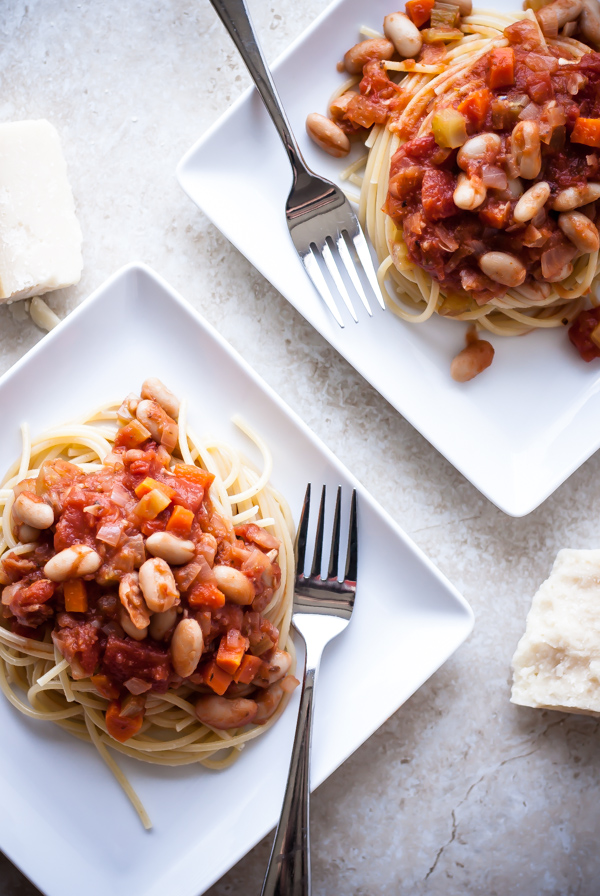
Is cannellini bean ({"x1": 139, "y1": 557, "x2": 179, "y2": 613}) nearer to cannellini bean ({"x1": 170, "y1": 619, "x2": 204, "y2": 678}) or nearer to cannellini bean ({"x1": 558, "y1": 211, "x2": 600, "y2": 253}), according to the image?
cannellini bean ({"x1": 170, "y1": 619, "x2": 204, "y2": 678})

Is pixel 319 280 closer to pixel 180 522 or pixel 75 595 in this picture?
pixel 180 522

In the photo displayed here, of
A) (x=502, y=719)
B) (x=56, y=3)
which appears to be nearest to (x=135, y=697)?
(x=502, y=719)

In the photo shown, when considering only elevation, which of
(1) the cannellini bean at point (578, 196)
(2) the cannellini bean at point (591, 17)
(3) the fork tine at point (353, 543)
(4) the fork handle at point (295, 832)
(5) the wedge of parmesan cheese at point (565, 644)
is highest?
(2) the cannellini bean at point (591, 17)

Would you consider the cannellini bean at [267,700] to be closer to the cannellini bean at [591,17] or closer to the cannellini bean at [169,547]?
the cannellini bean at [169,547]

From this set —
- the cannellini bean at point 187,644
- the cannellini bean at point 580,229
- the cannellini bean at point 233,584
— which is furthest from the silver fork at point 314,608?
the cannellini bean at point 580,229

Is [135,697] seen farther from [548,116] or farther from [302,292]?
[548,116]

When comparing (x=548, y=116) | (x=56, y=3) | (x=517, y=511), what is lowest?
(x=517, y=511)
